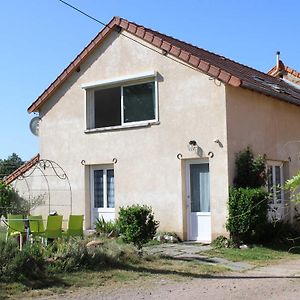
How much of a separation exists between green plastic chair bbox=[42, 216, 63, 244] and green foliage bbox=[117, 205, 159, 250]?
56.3 inches

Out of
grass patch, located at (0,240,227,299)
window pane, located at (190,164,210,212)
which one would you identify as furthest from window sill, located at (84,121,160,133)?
grass patch, located at (0,240,227,299)

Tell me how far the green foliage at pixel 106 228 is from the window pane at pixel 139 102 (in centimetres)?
313

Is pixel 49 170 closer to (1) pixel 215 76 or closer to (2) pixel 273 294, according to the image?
(1) pixel 215 76

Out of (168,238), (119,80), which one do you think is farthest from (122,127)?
(168,238)

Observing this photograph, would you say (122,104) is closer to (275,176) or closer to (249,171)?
(249,171)

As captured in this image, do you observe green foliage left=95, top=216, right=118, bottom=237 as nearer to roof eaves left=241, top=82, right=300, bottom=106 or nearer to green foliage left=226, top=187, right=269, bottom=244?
green foliage left=226, top=187, right=269, bottom=244

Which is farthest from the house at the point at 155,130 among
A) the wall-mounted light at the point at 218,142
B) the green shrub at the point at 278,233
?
the green shrub at the point at 278,233

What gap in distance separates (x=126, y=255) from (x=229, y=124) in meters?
5.16

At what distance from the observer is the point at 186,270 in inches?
420

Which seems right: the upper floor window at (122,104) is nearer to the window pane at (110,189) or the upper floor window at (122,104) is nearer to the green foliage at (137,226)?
the window pane at (110,189)

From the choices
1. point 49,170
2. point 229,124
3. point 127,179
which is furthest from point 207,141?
point 49,170

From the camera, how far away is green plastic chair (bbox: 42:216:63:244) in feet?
39.5

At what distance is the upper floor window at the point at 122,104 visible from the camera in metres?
16.2

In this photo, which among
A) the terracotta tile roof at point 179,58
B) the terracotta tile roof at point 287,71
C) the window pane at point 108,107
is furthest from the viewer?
the terracotta tile roof at point 287,71
